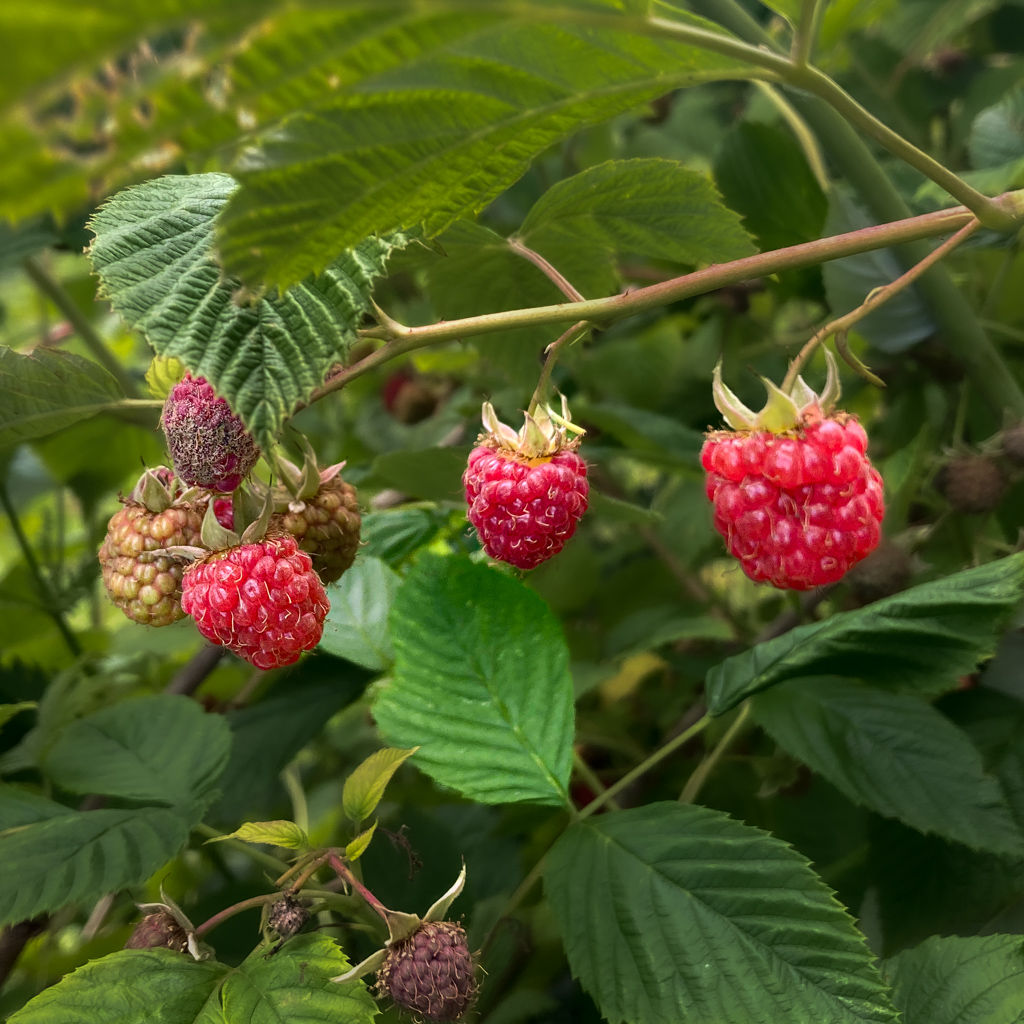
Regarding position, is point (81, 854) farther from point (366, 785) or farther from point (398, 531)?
point (398, 531)

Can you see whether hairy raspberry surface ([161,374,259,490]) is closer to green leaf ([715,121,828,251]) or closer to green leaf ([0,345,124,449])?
green leaf ([0,345,124,449])

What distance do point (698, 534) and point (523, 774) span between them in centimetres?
61

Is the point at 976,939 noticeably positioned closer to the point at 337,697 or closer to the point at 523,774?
the point at 523,774

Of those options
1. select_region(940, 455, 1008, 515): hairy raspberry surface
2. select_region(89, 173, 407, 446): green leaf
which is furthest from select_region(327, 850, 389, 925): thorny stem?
select_region(940, 455, 1008, 515): hairy raspberry surface

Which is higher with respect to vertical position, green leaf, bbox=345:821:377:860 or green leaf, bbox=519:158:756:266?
green leaf, bbox=519:158:756:266

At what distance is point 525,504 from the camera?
30.0 inches

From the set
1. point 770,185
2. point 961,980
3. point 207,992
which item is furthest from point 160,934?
point 770,185

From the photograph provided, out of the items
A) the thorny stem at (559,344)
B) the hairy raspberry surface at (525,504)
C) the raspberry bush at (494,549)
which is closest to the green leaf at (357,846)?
the raspberry bush at (494,549)

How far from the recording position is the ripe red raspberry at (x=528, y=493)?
0.76m

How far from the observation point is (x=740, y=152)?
3.86ft

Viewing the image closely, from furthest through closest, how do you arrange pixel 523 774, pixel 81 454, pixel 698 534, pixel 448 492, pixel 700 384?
pixel 81 454 < pixel 700 384 < pixel 698 534 < pixel 448 492 < pixel 523 774

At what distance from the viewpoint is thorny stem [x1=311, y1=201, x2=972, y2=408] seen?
65 cm

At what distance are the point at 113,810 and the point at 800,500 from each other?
686 mm

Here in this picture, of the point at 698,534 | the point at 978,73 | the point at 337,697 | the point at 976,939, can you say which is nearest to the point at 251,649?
the point at 337,697
